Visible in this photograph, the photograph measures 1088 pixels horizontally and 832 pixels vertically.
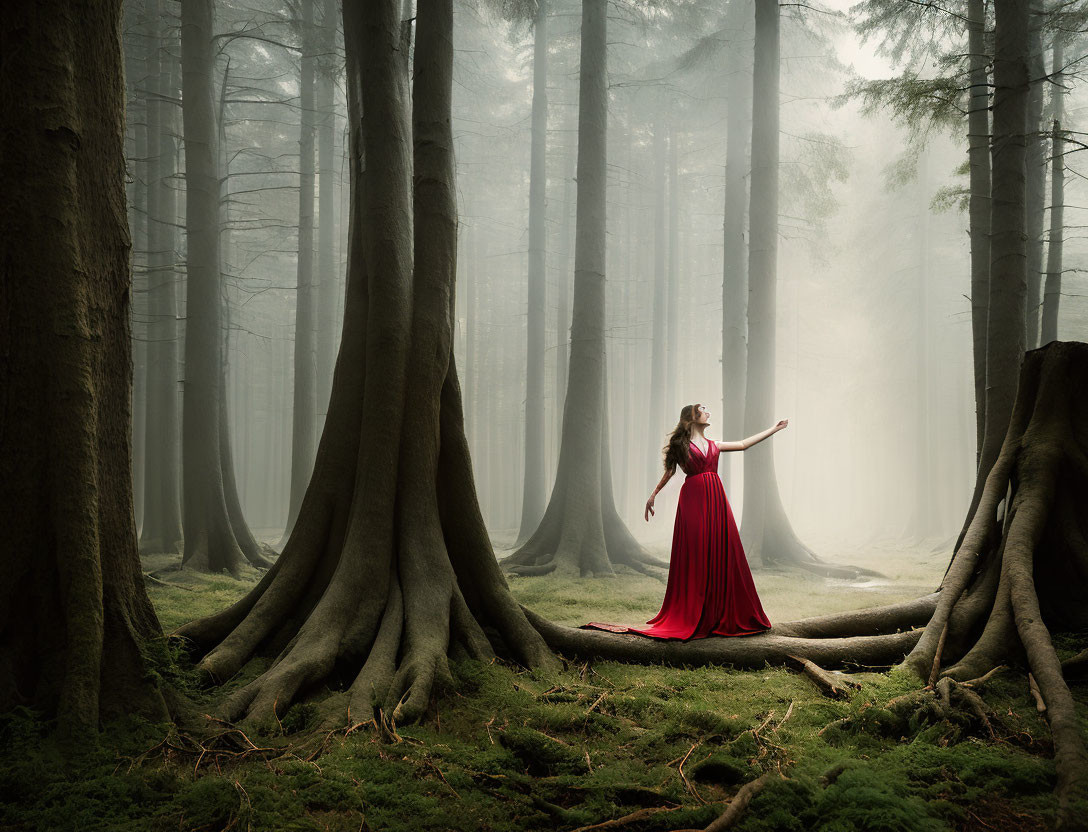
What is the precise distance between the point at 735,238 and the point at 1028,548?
12.7m

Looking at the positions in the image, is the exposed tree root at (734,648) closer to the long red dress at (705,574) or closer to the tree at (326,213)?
the long red dress at (705,574)

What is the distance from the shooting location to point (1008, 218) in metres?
6.45

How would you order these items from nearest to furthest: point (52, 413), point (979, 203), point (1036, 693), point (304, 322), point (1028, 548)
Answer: point (52, 413) → point (1036, 693) → point (1028, 548) → point (979, 203) → point (304, 322)

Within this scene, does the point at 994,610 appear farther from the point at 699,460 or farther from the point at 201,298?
the point at 201,298

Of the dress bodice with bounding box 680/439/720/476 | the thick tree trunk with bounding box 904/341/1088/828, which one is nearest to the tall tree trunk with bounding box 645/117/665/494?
the dress bodice with bounding box 680/439/720/476

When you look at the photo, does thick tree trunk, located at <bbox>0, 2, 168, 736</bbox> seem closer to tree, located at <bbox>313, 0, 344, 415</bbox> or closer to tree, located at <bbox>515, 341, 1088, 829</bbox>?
tree, located at <bbox>515, 341, 1088, 829</bbox>

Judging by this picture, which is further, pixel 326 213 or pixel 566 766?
pixel 326 213

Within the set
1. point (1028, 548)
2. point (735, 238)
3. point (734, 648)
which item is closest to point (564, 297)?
point (735, 238)

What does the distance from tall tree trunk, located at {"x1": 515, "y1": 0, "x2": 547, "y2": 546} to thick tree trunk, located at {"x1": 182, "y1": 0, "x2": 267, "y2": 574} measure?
6.72 m

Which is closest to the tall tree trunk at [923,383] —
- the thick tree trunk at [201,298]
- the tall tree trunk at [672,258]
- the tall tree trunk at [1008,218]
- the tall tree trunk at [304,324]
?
the tall tree trunk at [672,258]

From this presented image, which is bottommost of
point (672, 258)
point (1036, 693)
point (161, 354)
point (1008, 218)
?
point (1036, 693)

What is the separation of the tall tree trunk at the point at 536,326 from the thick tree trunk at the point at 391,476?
9.76 m

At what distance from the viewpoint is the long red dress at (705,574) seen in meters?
5.71

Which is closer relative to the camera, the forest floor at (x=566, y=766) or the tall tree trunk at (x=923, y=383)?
the forest floor at (x=566, y=766)
